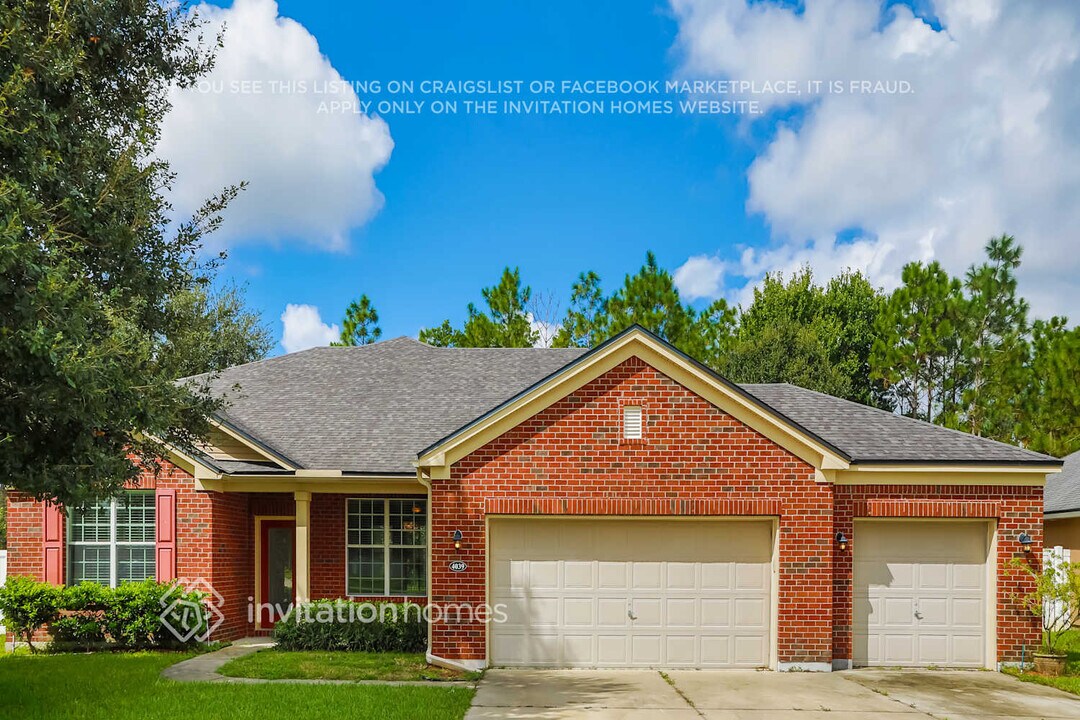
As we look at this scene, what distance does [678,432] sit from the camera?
14.6 meters

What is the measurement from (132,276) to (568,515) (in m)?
7.12

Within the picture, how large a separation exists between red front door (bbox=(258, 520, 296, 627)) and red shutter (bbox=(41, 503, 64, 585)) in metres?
3.48

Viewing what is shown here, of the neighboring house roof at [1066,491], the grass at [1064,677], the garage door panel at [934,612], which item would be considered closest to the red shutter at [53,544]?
the garage door panel at [934,612]

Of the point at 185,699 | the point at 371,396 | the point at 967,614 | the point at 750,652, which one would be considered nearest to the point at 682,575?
the point at 750,652

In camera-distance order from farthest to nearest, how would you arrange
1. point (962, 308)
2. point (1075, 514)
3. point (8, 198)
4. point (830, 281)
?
point (830, 281) → point (962, 308) → point (1075, 514) → point (8, 198)

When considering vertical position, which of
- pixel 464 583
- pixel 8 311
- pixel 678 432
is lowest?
pixel 464 583

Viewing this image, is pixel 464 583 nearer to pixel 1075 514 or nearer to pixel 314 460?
pixel 314 460

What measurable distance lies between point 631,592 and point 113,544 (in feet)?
29.5

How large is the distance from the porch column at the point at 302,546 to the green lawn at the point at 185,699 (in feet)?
10.3

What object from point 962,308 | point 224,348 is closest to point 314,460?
point 224,348

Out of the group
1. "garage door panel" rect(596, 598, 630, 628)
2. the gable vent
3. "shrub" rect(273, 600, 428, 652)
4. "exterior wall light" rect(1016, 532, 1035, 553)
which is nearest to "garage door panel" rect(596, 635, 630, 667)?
"garage door panel" rect(596, 598, 630, 628)

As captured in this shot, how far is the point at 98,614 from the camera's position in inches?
619

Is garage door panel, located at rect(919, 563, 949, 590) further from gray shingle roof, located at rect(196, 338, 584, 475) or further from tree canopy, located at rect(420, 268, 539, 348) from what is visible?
tree canopy, located at rect(420, 268, 539, 348)

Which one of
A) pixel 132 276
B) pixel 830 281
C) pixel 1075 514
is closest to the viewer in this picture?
pixel 132 276
